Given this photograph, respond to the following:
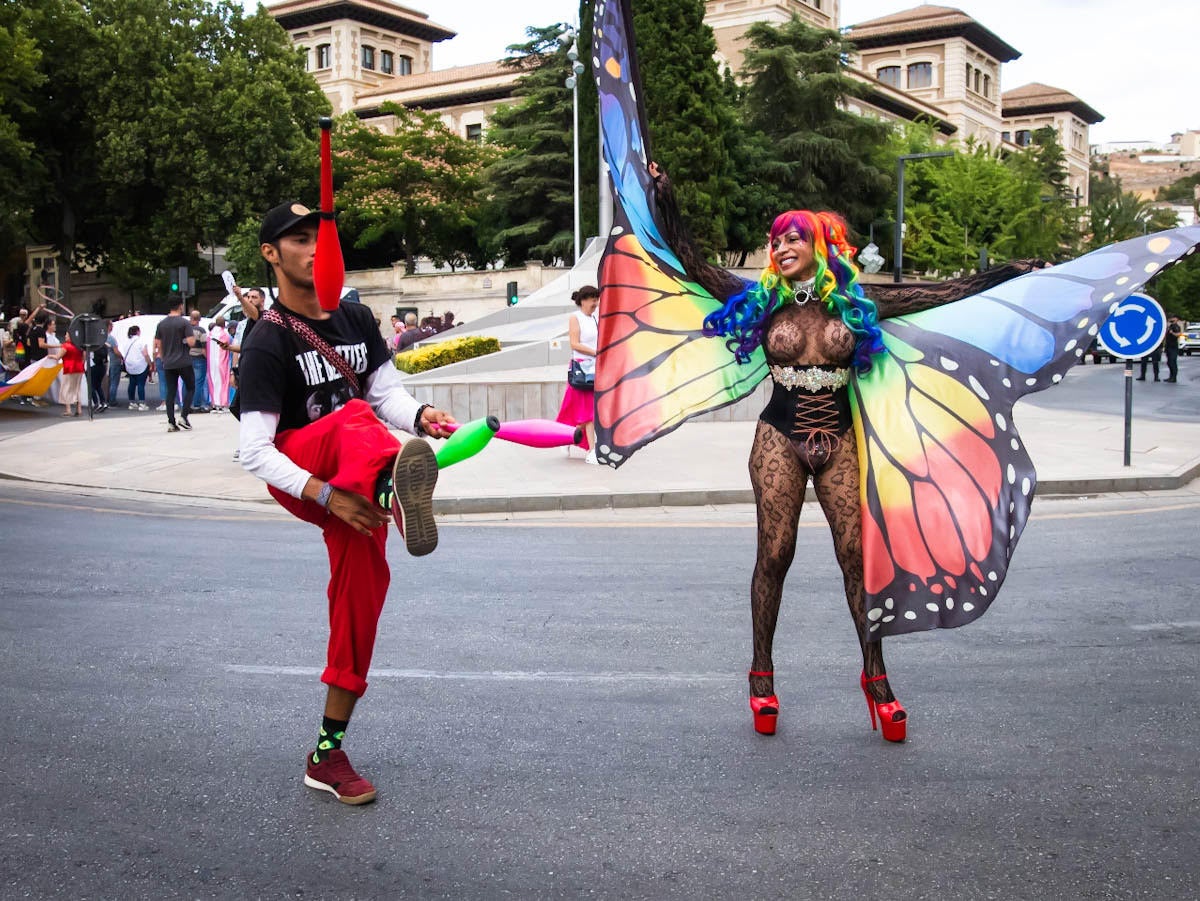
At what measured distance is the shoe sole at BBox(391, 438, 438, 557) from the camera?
356 cm

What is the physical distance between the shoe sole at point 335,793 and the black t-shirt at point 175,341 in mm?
13611

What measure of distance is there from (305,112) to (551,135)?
11996 mm

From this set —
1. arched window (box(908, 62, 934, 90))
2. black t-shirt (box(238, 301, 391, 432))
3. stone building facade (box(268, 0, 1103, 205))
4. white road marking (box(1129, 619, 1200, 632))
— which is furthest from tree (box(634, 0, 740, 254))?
arched window (box(908, 62, 934, 90))

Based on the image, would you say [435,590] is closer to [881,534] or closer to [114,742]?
[114,742]

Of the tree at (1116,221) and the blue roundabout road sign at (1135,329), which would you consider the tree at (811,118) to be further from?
the blue roundabout road sign at (1135,329)

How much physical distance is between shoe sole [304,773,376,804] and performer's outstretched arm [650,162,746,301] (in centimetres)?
243

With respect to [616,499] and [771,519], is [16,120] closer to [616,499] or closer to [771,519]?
[616,499]

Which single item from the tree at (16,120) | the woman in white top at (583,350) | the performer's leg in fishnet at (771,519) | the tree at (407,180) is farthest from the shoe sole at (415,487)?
the tree at (407,180)

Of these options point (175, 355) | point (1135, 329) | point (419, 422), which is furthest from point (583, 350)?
point (175, 355)

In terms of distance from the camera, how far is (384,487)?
372 cm

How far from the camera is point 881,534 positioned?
4.52 meters

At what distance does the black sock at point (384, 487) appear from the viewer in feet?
12.2

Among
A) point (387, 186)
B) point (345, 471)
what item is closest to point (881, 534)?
point (345, 471)

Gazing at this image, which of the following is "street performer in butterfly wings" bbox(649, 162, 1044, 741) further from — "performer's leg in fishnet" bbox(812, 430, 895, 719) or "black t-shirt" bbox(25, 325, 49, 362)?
"black t-shirt" bbox(25, 325, 49, 362)
